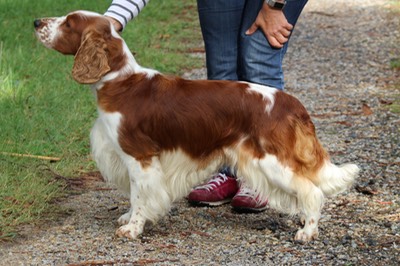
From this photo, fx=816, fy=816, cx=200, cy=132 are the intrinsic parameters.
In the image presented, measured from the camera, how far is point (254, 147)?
13.9ft

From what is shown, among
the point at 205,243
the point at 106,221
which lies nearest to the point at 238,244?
the point at 205,243

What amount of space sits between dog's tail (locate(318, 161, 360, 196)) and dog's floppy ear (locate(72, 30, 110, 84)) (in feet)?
4.15

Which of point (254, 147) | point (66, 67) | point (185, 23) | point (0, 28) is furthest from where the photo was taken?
point (185, 23)

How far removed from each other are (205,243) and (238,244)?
6.9 inches

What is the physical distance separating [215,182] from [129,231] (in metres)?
0.81

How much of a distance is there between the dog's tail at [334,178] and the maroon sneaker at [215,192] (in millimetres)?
771

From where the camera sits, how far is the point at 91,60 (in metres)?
4.19

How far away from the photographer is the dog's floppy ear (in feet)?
13.7

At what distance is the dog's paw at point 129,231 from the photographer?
14.3 ft

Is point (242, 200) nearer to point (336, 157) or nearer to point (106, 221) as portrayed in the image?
point (106, 221)

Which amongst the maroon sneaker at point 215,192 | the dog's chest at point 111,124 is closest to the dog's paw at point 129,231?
the dog's chest at point 111,124

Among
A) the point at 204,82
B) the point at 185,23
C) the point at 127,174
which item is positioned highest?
the point at 204,82

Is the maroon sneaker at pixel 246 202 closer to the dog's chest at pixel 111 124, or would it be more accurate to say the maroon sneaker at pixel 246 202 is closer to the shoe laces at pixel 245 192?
the shoe laces at pixel 245 192

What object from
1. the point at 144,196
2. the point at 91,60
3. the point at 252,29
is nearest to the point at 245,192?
the point at 144,196
